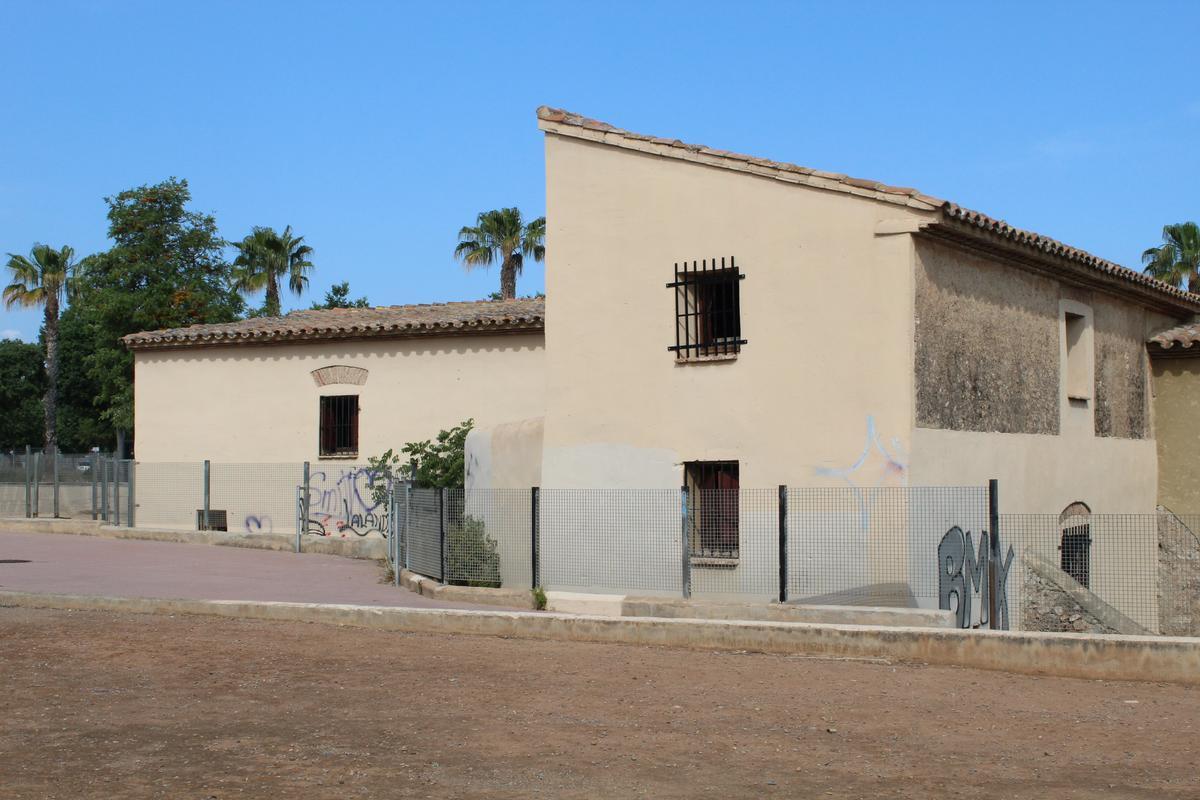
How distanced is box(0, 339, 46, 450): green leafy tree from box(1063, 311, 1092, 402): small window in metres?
53.6

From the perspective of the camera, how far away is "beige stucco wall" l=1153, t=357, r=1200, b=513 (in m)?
20.5

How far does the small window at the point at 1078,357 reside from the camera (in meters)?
18.8

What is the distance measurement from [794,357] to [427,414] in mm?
10389

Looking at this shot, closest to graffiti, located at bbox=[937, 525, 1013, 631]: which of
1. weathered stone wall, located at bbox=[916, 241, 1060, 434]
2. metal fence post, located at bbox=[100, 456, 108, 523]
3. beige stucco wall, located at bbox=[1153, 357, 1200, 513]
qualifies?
weathered stone wall, located at bbox=[916, 241, 1060, 434]

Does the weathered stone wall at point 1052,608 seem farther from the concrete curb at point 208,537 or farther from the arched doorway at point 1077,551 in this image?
the concrete curb at point 208,537

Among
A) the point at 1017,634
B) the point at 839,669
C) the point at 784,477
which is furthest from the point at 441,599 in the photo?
the point at 1017,634

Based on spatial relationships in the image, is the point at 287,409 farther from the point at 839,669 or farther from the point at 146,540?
the point at 839,669

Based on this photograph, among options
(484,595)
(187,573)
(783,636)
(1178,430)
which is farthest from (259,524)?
(1178,430)

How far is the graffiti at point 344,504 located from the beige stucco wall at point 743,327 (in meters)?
7.69

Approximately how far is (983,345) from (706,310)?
3461 mm

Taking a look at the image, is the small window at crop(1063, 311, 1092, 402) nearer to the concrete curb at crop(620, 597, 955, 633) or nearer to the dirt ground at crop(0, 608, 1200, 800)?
the concrete curb at crop(620, 597, 955, 633)

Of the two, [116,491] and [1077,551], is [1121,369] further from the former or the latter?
[116,491]

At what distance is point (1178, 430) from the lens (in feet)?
67.6

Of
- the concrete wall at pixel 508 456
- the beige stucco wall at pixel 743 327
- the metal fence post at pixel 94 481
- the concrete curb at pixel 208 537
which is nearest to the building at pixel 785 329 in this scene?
the beige stucco wall at pixel 743 327
